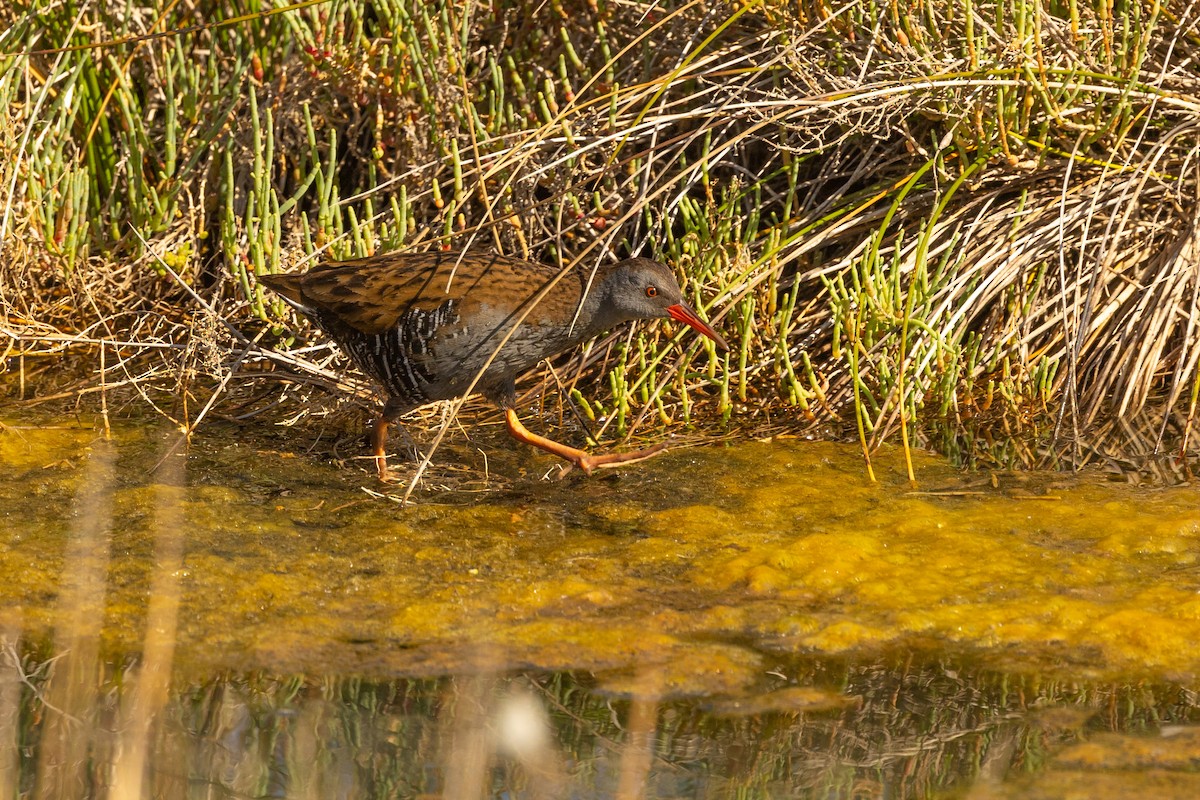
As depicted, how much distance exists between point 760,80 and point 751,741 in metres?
2.79

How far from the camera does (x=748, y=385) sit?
4.68 metres

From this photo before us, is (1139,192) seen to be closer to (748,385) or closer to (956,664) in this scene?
(748,385)

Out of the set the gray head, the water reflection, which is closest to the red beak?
the gray head

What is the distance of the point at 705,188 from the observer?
493cm

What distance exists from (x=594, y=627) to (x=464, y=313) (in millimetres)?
1226

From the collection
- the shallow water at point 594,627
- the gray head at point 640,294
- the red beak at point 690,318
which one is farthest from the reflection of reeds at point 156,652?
the red beak at point 690,318

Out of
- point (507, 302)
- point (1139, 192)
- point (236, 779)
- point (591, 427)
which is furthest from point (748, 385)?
point (236, 779)

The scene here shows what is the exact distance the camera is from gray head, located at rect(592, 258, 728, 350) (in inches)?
167

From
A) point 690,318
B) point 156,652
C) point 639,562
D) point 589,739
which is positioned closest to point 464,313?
point 690,318

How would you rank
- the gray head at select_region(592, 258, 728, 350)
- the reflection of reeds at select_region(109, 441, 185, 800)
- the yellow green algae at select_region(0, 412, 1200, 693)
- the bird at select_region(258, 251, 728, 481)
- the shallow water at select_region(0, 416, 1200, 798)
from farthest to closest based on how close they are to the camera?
the gray head at select_region(592, 258, 728, 350) → the bird at select_region(258, 251, 728, 481) → the yellow green algae at select_region(0, 412, 1200, 693) → the shallow water at select_region(0, 416, 1200, 798) → the reflection of reeds at select_region(109, 441, 185, 800)

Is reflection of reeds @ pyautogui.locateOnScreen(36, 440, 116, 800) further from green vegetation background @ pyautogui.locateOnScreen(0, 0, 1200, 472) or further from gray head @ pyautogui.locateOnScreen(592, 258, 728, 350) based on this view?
gray head @ pyautogui.locateOnScreen(592, 258, 728, 350)

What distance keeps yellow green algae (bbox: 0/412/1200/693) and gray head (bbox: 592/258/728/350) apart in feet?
1.40

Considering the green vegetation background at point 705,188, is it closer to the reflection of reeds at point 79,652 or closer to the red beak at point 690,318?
the red beak at point 690,318

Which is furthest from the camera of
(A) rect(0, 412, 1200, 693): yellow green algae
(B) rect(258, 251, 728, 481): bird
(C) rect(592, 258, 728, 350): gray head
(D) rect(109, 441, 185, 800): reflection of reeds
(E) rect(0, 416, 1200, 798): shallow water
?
(C) rect(592, 258, 728, 350): gray head
